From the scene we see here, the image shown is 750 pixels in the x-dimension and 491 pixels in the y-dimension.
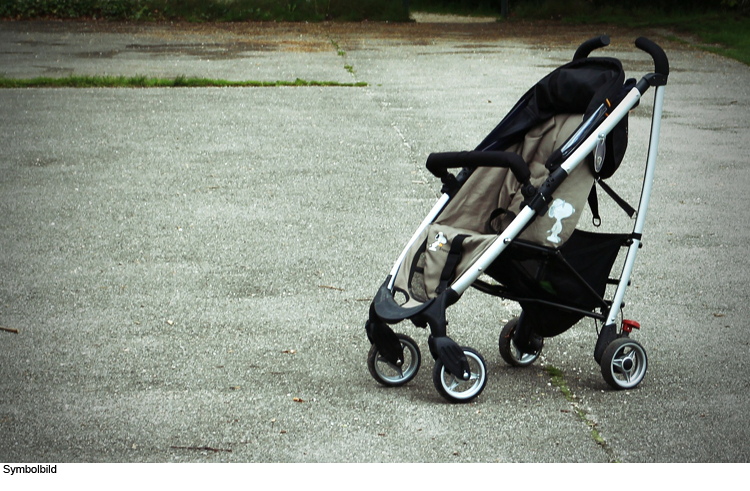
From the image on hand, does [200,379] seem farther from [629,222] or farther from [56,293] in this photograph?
[629,222]

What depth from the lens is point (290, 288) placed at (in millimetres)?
5527

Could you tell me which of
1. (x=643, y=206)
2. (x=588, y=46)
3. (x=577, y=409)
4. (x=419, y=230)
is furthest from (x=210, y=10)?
(x=577, y=409)

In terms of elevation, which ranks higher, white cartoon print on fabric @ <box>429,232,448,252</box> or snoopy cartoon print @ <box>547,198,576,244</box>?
snoopy cartoon print @ <box>547,198,576,244</box>

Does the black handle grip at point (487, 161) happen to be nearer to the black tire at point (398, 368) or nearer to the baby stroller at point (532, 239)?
the baby stroller at point (532, 239)

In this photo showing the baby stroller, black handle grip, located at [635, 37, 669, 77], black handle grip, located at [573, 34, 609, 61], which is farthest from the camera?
black handle grip, located at [573, 34, 609, 61]

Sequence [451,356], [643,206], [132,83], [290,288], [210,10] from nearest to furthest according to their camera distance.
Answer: [451,356] → [643,206] → [290,288] → [132,83] → [210,10]

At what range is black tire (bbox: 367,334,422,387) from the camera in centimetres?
412

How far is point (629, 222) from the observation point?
22.9ft

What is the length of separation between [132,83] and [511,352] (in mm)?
10033

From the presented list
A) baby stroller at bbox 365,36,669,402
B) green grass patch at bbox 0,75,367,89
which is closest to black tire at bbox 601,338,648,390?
baby stroller at bbox 365,36,669,402

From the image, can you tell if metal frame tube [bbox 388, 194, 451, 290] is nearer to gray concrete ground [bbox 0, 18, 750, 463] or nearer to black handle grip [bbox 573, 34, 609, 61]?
gray concrete ground [bbox 0, 18, 750, 463]

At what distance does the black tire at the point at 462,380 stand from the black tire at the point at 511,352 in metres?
0.35

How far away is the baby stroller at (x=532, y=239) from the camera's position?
3.88m

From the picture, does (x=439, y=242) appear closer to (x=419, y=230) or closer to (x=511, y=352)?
(x=419, y=230)
